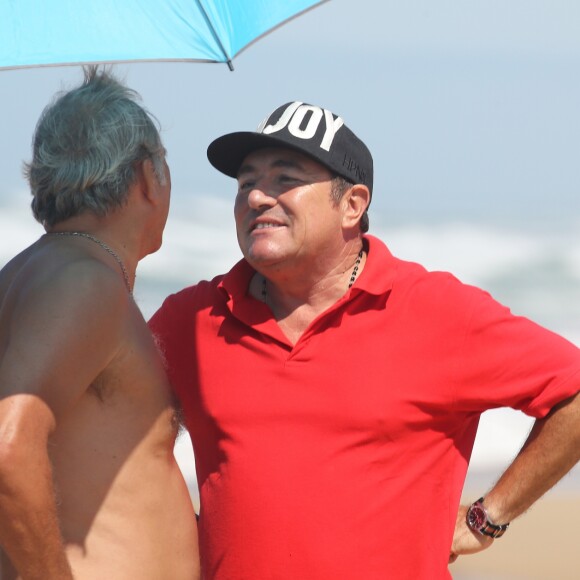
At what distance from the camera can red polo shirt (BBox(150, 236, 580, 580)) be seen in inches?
142

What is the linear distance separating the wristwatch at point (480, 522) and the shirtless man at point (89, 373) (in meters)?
0.87

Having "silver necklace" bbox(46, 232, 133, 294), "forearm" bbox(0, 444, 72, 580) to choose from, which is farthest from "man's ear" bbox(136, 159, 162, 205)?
"forearm" bbox(0, 444, 72, 580)

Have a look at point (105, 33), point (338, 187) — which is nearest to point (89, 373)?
point (105, 33)

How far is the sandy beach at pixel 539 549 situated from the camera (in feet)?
23.5

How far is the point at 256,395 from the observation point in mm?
3697

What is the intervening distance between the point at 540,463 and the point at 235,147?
135cm

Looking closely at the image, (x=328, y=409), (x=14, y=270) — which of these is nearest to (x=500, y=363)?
(x=328, y=409)

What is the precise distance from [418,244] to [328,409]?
12054mm

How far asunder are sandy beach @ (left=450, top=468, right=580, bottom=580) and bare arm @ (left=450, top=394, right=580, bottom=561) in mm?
3149

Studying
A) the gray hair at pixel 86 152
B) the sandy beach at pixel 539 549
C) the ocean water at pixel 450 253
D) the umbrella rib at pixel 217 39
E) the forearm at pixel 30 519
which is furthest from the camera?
the ocean water at pixel 450 253

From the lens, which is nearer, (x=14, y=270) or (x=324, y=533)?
(x=14, y=270)

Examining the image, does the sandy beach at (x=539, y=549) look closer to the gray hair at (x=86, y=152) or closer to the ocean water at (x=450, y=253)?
the gray hair at (x=86, y=152)

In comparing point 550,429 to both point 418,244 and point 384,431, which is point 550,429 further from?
point 418,244

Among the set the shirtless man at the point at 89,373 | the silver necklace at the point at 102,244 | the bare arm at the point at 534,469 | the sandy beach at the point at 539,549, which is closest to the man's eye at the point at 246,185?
the shirtless man at the point at 89,373
